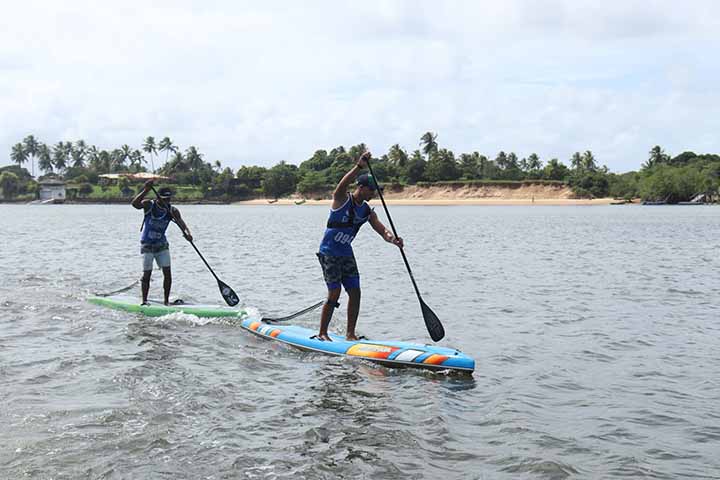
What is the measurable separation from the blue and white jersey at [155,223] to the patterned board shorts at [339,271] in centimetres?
455

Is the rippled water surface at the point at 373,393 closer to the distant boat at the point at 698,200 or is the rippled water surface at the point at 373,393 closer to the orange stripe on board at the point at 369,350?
the orange stripe on board at the point at 369,350

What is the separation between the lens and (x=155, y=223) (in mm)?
13656

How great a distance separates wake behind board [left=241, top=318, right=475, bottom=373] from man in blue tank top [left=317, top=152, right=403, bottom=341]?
443 millimetres

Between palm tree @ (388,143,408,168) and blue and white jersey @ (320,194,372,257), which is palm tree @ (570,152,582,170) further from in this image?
blue and white jersey @ (320,194,372,257)

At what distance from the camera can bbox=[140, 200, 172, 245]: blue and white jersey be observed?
1360 cm

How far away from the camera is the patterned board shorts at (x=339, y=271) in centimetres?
1029

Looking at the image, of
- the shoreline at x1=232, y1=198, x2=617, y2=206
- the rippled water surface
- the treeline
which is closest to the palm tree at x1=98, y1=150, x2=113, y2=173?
the treeline

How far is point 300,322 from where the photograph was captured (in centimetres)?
1394

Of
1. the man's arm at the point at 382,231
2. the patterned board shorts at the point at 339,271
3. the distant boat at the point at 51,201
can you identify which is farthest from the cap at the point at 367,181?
the distant boat at the point at 51,201

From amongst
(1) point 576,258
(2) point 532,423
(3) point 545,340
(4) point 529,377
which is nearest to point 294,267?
(1) point 576,258

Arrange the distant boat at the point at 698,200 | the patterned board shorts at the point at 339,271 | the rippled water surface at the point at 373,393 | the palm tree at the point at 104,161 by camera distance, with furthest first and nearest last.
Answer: the palm tree at the point at 104,161, the distant boat at the point at 698,200, the patterned board shorts at the point at 339,271, the rippled water surface at the point at 373,393

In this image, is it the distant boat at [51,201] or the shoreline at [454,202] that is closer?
the shoreline at [454,202]

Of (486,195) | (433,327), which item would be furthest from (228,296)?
(486,195)

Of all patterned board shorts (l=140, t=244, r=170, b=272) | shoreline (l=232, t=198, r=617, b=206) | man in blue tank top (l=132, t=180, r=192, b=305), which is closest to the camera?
man in blue tank top (l=132, t=180, r=192, b=305)
